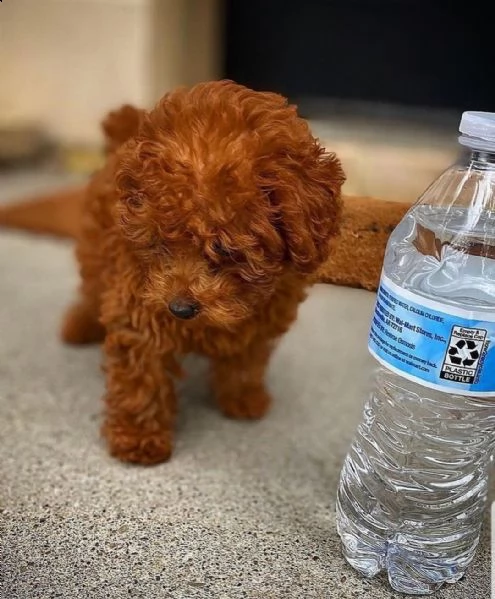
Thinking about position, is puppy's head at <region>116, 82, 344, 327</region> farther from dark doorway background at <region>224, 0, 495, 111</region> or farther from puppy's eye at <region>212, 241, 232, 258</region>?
dark doorway background at <region>224, 0, 495, 111</region>

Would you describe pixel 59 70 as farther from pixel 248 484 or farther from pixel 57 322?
pixel 248 484

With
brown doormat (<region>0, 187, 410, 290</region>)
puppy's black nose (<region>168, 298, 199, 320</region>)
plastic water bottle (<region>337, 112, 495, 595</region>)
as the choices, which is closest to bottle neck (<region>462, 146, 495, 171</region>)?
plastic water bottle (<region>337, 112, 495, 595</region>)

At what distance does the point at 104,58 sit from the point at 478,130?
171cm

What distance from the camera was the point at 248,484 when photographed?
2.99 ft

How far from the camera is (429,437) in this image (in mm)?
795

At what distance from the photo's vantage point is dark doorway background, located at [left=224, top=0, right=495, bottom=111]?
2.34 meters

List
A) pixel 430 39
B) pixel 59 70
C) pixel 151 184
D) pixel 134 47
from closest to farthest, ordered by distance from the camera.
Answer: pixel 151 184 < pixel 59 70 < pixel 134 47 < pixel 430 39

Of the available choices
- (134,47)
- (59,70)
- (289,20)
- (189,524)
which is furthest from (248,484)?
(289,20)

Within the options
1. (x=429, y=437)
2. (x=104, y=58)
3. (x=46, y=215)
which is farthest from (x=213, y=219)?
(x=104, y=58)

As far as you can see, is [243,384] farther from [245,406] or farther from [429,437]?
[429,437]

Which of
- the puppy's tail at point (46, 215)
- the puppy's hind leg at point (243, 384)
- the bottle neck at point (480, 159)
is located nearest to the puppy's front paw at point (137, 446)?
the puppy's hind leg at point (243, 384)

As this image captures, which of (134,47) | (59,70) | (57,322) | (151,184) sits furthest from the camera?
(134,47)

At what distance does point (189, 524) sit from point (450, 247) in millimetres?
450

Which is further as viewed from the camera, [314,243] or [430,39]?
[430,39]
